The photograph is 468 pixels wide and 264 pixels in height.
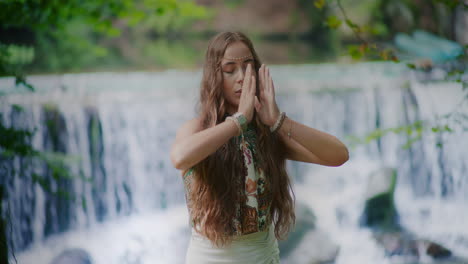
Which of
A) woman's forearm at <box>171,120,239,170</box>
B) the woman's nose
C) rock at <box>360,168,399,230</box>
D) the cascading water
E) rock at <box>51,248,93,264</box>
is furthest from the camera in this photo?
rock at <box>360,168,399,230</box>

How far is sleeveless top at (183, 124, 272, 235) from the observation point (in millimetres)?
1134

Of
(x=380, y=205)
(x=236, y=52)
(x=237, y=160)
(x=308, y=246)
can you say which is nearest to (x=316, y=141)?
(x=237, y=160)

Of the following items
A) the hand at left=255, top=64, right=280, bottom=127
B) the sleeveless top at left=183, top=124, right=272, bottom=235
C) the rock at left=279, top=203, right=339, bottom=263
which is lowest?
the rock at left=279, top=203, right=339, bottom=263

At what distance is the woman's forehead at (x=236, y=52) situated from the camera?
116cm

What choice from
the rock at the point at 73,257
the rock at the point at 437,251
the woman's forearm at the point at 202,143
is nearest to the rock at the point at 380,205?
the rock at the point at 437,251

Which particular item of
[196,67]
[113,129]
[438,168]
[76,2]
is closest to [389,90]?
[438,168]

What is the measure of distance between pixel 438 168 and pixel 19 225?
299 cm

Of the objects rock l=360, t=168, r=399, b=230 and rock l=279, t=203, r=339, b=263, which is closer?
rock l=279, t=203, r=339, b=263

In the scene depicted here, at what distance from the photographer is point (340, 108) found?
11.3 ft

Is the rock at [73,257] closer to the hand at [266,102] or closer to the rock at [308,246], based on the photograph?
the rock at [308,246]

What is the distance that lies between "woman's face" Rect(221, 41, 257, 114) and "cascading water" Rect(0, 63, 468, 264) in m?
2.00

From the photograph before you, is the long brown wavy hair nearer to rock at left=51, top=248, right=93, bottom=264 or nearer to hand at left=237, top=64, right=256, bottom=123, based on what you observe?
hand at left=237, top=64, right=256, bottom=123

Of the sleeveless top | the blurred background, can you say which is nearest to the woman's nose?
the sleeveless top

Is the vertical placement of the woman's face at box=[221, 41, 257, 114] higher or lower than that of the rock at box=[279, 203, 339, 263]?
higher
